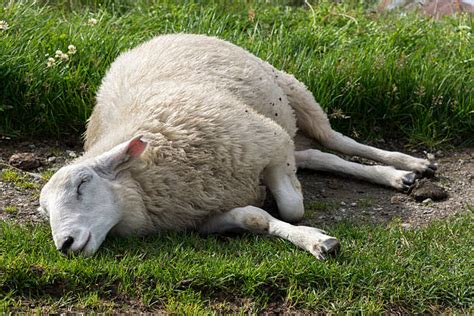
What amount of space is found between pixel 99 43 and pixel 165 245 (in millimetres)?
2725

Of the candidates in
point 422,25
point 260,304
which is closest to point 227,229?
point 260,304

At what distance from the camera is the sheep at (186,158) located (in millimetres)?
5105

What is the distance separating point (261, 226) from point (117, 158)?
922 millimetres

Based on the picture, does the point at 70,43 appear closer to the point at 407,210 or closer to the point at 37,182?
the point at 37,182

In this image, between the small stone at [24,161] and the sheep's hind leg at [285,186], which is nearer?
the sheep's hind leg at [285,186]

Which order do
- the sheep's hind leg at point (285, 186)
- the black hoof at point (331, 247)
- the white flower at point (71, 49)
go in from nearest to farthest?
the black hoof at point (331, 247) → the sheep's hind leg at point (285, 186) → the white flower at point (71, 49)

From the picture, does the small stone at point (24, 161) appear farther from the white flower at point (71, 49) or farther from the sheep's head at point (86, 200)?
the sheep's head at point (86, 200)

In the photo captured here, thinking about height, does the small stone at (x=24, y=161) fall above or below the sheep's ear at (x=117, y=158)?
below

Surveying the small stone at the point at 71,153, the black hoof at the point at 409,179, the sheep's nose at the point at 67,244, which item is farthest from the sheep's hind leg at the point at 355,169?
the sheep's nose at the point at 67,244

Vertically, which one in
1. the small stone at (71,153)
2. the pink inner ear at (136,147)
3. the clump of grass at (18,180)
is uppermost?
the pink inner ear at (136,147)

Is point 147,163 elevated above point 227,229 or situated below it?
above

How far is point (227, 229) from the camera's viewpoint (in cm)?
549

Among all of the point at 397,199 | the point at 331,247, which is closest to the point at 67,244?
the point at 331,247

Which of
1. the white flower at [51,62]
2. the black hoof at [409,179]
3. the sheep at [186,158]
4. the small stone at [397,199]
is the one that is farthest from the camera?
the white flower at [51,62]
